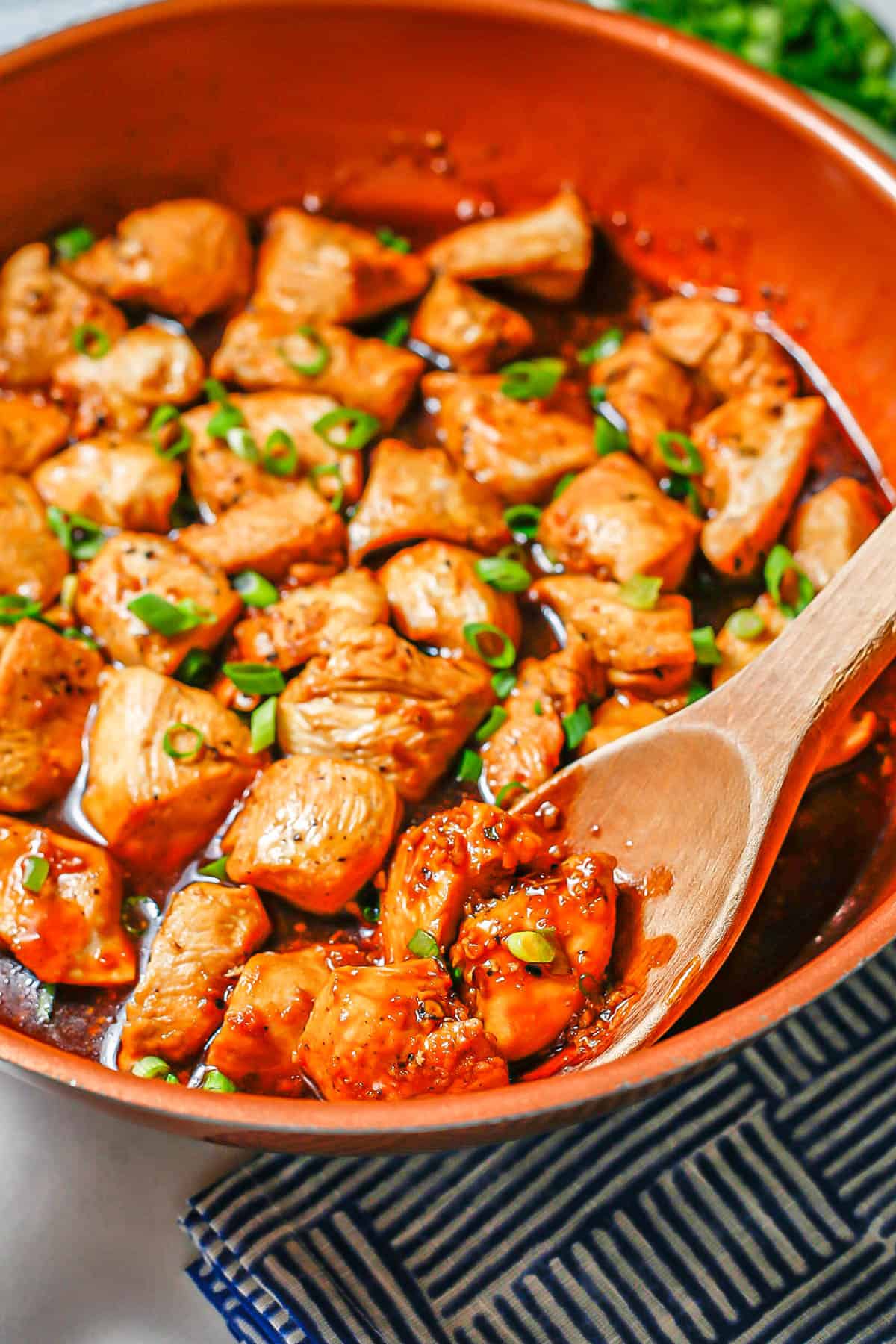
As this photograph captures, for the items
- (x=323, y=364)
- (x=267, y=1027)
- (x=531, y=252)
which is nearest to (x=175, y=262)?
(x=323, y=364)

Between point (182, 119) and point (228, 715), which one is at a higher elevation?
point (182, 119)

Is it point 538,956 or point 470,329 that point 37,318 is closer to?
point 470,329

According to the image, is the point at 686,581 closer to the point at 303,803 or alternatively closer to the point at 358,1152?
the point at 303,803

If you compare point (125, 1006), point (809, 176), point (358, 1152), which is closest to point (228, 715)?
point (125, 1006)

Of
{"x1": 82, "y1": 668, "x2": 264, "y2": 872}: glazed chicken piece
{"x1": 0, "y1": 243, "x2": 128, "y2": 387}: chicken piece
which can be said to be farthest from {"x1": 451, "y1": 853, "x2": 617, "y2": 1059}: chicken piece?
{"x1": 0, "y1": 243, "x2": 128, "y2": 387}: chicken piece

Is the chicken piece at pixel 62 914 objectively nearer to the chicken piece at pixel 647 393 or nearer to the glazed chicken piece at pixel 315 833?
A: the glazed chicken piece at pixel 315 833

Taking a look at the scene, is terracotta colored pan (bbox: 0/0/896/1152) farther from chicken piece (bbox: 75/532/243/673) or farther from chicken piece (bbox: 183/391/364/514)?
chicken piece (bbox: 75/532/243/673)
